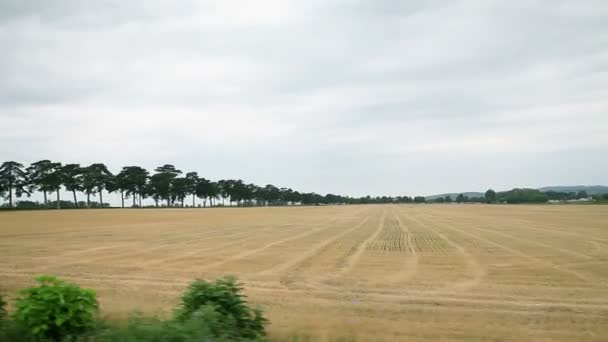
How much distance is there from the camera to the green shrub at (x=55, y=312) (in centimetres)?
614

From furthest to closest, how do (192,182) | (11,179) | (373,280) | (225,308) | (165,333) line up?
1. (192,182)
2. (11,179)
3. (373,280)
4. (225,308)
5. (165,333)

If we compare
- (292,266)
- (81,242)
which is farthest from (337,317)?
(81,242)

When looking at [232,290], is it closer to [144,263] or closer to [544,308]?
[544,308]

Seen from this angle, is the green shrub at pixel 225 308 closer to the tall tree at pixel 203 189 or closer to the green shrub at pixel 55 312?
the green shrub at pixel 55 312

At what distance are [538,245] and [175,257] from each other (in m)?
18.9

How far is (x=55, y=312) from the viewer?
6.21 m

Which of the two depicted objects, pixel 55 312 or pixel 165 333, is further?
pixel 55 312

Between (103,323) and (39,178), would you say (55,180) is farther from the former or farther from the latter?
(103,323)

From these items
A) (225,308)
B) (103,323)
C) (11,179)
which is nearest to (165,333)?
(225,308)

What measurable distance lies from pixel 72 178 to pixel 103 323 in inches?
5550

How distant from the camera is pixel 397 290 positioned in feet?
41.6

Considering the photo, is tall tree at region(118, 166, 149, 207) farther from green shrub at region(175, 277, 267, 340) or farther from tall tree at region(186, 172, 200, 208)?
green shrub at region(175, 277, 267, 340)

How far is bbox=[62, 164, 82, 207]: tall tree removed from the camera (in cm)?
12988

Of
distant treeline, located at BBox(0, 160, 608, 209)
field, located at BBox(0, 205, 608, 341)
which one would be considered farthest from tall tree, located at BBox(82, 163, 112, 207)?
field, located at BBox(0, 205, 608, 341)
